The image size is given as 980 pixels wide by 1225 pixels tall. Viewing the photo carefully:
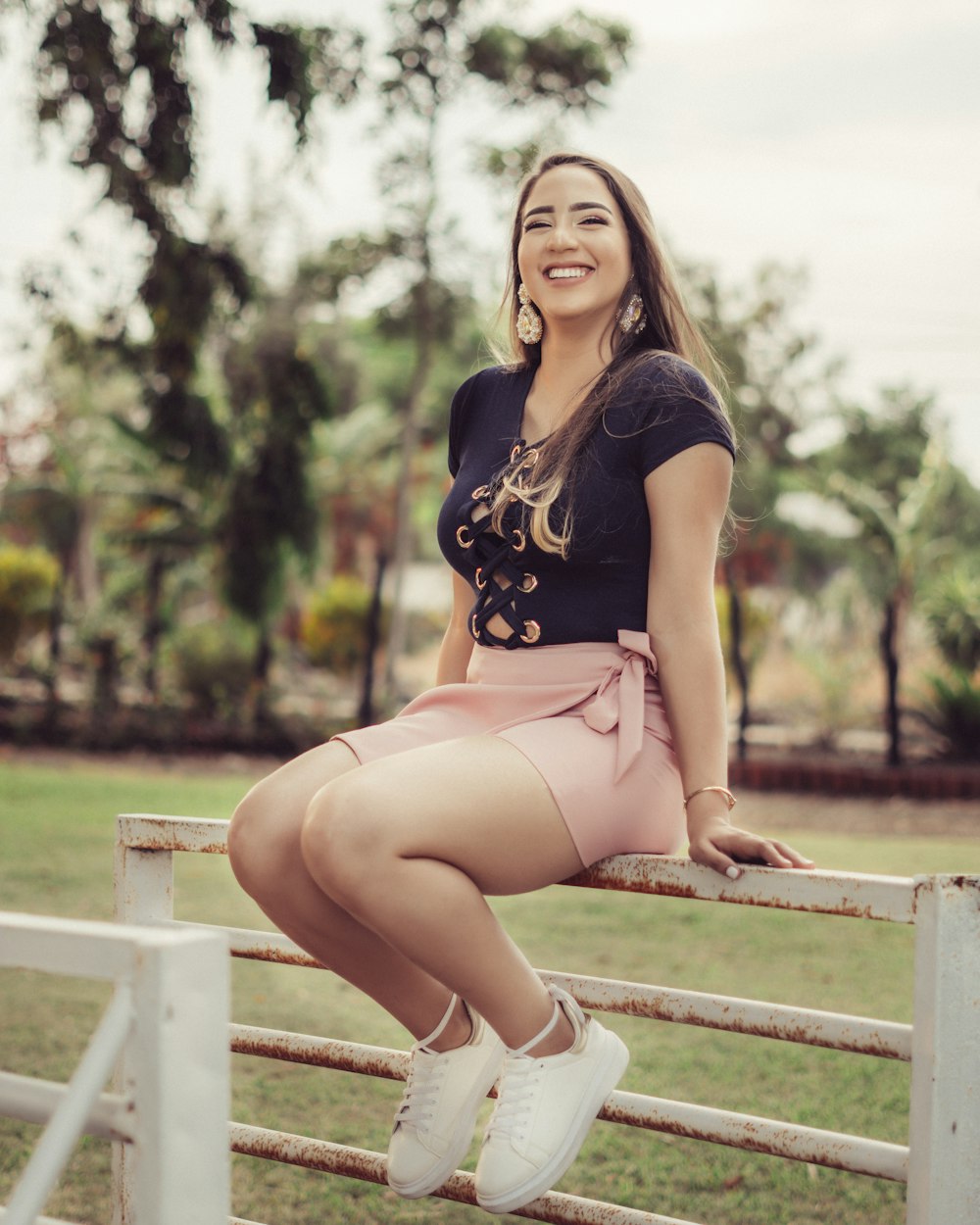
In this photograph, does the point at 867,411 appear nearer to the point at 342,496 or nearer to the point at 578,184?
the point at 342,496

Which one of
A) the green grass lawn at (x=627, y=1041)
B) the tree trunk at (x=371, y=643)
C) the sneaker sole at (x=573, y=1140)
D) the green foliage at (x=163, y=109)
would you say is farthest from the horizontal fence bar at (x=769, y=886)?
the tree trunk at (x=371, y=643)

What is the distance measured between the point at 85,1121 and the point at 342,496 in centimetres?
2576

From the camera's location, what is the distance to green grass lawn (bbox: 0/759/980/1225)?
9.09ft

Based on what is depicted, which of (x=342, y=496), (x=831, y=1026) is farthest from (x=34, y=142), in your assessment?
(x=342, y=496)

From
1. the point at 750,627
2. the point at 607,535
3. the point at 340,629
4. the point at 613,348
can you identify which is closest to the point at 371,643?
the point at 340,629

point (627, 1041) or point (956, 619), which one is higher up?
point (956, 619)

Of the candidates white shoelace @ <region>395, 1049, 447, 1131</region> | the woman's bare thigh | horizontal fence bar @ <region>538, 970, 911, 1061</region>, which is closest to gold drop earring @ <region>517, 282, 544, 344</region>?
the woman's bare thigh

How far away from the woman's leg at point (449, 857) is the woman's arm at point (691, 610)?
0.78 ft

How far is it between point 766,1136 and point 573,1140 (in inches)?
9.7

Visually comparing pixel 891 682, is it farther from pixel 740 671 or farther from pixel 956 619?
pixel 956 619

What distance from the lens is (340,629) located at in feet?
51.1

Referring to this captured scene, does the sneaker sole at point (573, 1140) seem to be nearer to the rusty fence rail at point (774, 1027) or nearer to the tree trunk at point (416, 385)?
the rusty fence rail at point (774, 1027)

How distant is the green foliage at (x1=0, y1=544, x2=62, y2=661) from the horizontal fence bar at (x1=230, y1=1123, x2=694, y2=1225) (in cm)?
1356

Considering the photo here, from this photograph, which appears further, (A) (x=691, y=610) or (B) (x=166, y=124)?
(B) (x=166, y=124)
